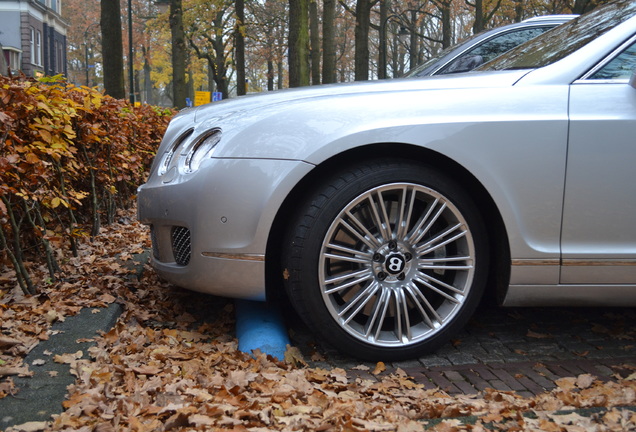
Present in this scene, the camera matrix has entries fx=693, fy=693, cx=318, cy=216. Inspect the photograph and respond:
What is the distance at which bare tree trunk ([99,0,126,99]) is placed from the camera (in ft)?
34.1

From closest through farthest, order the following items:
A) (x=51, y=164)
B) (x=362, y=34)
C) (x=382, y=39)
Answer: (x=51, y=164), (x=362, y=34), (x=382, y=39)

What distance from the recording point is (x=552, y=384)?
3.14 metres

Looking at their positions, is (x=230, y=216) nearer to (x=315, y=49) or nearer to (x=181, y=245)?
(x=181, y=245)

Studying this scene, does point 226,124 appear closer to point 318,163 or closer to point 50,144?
point 318,163

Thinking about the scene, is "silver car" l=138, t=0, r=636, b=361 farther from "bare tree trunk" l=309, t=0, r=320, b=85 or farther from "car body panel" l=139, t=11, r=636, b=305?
"bare tree trunk" l=309, t=0, r=320, b=85

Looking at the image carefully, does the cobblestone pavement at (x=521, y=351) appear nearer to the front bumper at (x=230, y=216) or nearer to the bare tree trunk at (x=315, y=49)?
the front bumper at (x=230, y=216)

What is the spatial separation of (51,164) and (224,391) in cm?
193

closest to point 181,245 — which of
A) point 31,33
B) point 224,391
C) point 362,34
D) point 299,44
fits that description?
point 224,391

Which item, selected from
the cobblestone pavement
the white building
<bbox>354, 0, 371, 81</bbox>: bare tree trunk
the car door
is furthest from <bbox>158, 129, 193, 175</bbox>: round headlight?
the white building

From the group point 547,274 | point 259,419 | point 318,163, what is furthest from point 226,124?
point 547,274

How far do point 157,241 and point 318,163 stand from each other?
3.37ft

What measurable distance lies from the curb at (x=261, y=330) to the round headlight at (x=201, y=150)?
862 mm

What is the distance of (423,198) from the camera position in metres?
3.29

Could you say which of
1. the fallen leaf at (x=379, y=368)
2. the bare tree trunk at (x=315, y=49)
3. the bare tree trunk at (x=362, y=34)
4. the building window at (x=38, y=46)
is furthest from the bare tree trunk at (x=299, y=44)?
the building window at (x=38, y=46)
